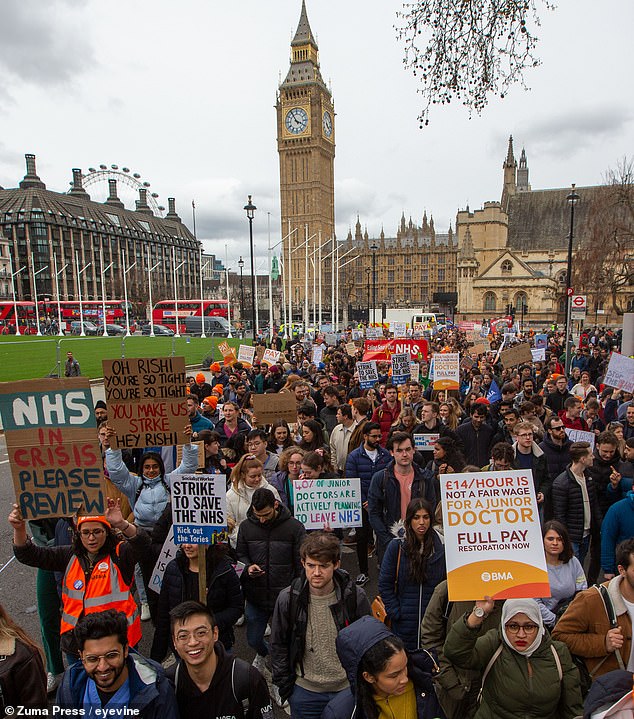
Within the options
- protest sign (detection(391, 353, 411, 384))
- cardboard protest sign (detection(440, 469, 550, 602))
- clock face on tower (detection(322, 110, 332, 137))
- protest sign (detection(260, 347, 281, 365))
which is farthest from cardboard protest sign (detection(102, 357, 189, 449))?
clock face on tower (detection(322, 110, 332, 137))

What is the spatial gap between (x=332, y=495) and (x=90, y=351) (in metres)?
30.9

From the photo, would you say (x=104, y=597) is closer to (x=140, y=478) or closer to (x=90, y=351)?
(x=140, y=478)

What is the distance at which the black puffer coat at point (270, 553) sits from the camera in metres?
3.89

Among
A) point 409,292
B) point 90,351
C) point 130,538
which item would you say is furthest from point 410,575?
point 409,292

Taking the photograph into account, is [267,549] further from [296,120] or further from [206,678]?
[296,120]

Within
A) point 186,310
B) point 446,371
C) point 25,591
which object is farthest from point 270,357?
point 186,310

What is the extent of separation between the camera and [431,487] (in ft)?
16.0

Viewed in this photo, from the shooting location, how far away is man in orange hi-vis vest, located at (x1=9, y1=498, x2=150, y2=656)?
342 centimetres

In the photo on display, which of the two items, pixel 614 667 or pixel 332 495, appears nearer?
pixel 614 667

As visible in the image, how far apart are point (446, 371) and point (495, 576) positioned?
7034 mm

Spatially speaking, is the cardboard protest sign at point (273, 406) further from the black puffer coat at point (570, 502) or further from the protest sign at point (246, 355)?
the protest sign at point (246, 355)

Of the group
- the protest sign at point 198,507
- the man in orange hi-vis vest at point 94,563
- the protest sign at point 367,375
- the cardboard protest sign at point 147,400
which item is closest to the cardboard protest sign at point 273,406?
the cardboard protest sign at point 147,400

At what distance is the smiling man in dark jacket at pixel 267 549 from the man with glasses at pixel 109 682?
1376 millimetres

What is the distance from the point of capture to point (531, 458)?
221 inches
